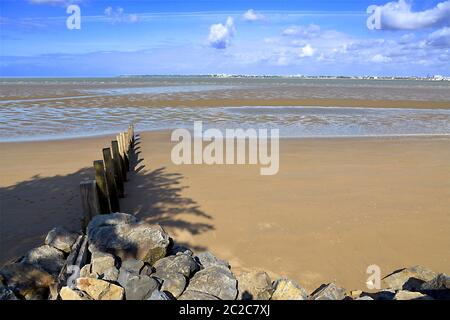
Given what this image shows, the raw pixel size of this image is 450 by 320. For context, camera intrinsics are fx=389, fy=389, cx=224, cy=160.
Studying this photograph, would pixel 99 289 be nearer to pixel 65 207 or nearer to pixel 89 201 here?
pixel 89 201

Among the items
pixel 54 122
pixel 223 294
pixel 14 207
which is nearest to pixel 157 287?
pixel 223 294

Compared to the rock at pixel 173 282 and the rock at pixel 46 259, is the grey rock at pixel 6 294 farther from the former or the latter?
the rock at pixel 173 282

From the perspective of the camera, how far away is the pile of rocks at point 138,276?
4.74 m

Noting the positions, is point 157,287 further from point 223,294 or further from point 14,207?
point 14,207

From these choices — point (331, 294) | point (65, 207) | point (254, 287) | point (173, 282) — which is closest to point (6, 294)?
point (173, 282)

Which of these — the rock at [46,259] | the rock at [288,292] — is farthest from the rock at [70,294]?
the rock at [288,292]

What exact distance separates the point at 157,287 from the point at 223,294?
835mm

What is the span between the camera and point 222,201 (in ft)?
29.7

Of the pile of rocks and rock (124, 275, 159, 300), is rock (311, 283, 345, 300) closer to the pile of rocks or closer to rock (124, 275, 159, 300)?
the pile of rocks

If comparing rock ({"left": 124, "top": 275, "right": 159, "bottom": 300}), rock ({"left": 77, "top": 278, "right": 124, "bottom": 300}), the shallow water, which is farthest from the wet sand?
the shallow water

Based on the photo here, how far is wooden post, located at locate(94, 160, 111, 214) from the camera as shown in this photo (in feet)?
24.0

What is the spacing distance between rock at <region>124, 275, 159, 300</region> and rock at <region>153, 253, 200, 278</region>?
1.55 feet

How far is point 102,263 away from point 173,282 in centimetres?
106

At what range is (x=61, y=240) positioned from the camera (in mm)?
6188
